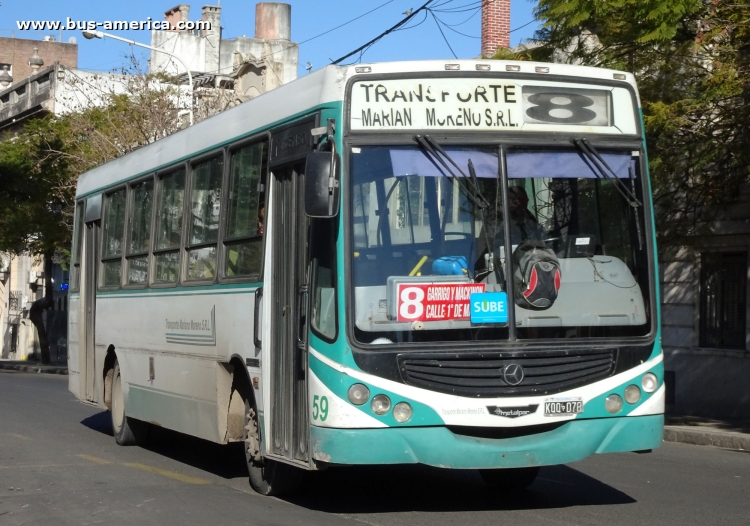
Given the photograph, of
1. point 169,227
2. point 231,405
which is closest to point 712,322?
point 169,227

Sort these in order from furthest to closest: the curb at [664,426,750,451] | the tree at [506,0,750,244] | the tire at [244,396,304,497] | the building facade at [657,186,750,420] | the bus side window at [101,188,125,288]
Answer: the building facade at [657,186,750,420] → the tree at [506,0,750,244] → the curb at [664,426,750,451] → the bus side window at [101,188,125,288] → the tire at [244,396,304,497]

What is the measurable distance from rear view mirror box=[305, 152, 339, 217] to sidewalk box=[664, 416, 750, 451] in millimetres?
8279

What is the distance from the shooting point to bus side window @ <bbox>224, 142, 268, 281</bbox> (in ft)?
29.2

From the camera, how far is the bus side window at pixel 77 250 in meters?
14.5

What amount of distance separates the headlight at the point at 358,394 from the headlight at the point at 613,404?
1.62 meters

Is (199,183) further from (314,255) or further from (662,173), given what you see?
(662,173)

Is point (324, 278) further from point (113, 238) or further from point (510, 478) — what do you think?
point (113, 238)

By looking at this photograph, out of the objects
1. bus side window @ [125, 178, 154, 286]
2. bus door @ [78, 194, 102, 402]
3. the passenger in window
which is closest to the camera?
the passenger in window

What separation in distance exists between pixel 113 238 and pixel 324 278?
5.83 meters

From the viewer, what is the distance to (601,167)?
800cm

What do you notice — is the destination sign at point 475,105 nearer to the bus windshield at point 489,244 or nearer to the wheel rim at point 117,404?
the bus windshield at point 489,244

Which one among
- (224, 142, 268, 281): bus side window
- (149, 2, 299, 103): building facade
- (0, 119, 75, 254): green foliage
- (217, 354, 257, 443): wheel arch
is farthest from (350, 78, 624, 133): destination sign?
(149, 2, 299, 103): building facade

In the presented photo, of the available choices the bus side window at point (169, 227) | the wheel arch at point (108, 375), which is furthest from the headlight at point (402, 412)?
the wheel arch at point (108, 375)

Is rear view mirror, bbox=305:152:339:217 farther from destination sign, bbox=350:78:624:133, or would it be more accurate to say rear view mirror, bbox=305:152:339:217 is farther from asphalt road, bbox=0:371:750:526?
asphalt road, bbox=0:371:750:526
